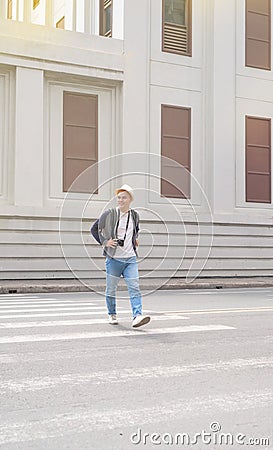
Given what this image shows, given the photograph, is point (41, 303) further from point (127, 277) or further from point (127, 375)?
point (127, 375)

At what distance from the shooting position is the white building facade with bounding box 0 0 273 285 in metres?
21.1

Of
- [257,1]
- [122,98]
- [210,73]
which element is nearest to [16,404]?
[122,98]

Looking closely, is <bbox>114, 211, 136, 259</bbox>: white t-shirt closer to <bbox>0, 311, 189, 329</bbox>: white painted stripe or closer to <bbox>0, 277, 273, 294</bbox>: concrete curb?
<bbox>0, 311, 189, 329</bbox>: white painted stripe

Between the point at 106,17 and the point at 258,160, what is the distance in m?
7.38

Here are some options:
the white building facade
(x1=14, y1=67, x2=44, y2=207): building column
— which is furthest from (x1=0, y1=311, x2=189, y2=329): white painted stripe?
(x1=14, y1=67, x2=44, y2=207): building column

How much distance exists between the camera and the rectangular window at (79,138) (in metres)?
22.0

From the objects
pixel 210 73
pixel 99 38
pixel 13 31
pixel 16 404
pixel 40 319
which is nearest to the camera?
pixel 16 404

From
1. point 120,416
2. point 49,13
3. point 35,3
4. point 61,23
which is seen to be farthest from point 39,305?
point 35,3

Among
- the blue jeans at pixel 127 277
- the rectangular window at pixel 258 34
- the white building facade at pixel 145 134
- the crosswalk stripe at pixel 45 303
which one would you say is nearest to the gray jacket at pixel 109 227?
the blue jeans at pixel 127 277

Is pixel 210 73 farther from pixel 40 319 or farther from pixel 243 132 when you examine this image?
pixel 40 319

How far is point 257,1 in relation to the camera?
25.4m

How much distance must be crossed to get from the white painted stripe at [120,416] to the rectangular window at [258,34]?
2109 cm

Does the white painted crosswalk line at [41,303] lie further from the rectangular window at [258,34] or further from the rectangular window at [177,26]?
the rectangular window at [258,34]

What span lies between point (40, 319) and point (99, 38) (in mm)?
14038
